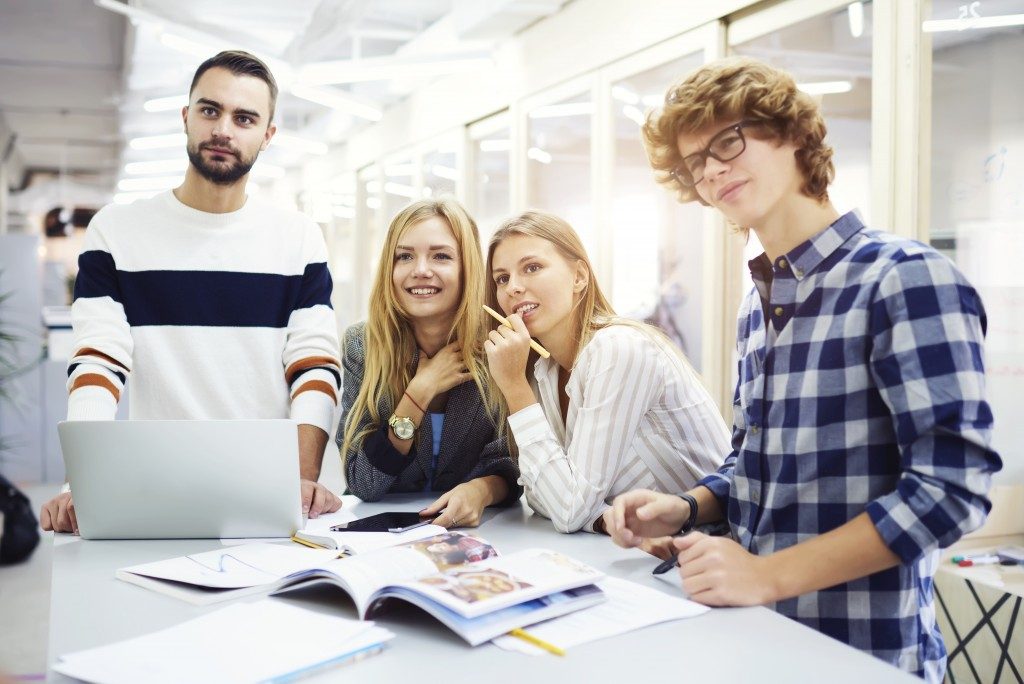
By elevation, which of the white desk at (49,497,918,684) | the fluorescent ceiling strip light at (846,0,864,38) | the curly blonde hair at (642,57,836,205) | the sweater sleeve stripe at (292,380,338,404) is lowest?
the white desk at (49,497,918,684)

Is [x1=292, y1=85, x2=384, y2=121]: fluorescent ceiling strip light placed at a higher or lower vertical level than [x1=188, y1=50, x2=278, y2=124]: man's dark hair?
higher

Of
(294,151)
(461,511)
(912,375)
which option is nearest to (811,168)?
(912,375)

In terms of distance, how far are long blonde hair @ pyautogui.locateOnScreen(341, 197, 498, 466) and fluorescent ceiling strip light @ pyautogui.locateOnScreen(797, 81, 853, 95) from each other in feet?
5.25

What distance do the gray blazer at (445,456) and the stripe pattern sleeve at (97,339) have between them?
1.83 ft

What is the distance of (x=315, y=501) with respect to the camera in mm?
1918

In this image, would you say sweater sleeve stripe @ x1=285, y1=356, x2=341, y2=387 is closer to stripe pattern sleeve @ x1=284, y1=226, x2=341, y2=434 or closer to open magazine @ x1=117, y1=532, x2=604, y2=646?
stripe pattern sleeve @ x1=284, y1=226, x2=341, y2=434

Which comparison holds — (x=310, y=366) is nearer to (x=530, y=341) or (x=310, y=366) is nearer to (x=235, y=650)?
(x=530, y=341)

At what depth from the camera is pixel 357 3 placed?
5.02 m

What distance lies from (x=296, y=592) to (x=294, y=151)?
1011 centimetres

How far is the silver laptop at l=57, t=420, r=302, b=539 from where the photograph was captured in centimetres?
150

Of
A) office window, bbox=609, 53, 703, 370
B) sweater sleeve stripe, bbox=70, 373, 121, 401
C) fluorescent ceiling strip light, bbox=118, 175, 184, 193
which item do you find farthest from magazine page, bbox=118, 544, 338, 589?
fluorescent ceiling strip light, bbox=118, 175, 184, 193

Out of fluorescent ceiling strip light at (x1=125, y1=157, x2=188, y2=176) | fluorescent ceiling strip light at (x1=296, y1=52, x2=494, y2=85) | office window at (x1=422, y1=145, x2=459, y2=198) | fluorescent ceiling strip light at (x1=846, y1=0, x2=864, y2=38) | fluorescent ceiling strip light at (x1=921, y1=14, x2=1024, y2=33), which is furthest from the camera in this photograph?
fluorescent ceiling strip light at (x1=125, y1=157, x2=188, y2=176)

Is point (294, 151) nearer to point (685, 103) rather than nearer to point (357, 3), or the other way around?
point (357, 3)

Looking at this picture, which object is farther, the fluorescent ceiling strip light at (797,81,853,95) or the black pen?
the fluorescent ceiling strip light at (797,81,853,95)
